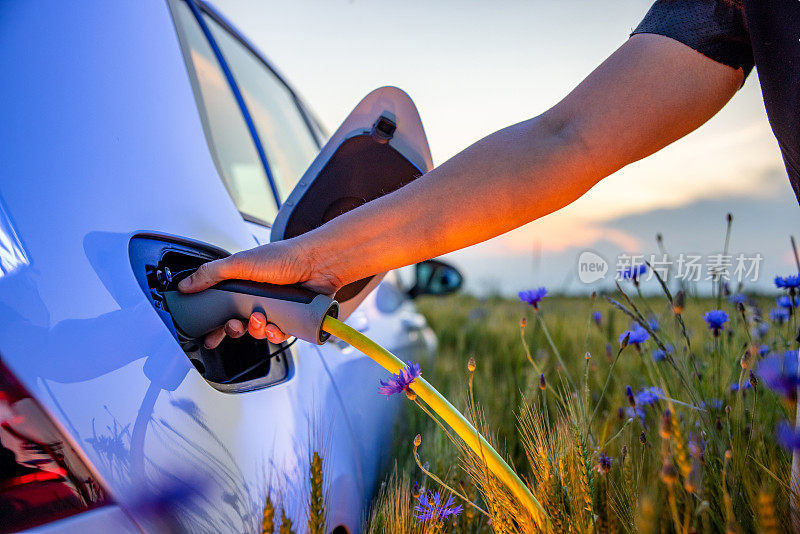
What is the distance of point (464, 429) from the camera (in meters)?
1.09

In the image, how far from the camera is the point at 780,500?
1.27 meters

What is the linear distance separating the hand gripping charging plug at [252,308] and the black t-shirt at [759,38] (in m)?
0.87

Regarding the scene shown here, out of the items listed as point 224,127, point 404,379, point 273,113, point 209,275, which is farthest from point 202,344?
point 273,113

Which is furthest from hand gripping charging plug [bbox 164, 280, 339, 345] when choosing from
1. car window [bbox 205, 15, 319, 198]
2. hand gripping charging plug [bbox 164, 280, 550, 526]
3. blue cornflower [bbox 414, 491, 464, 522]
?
car window [bbox 205, 15, 319, 198]

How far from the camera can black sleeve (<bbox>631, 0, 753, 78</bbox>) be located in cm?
114

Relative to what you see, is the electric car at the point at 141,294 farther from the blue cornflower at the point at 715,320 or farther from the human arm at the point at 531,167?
the blue cornflower at the point at 715,320

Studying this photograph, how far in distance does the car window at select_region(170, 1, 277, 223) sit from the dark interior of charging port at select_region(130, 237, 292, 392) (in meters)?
0.27

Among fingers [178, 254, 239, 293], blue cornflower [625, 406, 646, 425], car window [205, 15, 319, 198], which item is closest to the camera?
fingers [178, 254, 239, 293]

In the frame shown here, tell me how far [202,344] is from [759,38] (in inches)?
48.8

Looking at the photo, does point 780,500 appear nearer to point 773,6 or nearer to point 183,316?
point 773,6

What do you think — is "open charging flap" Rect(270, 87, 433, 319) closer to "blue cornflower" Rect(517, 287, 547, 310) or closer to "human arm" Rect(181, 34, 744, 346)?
"human arm" Rect(181, 34, 744, 346)

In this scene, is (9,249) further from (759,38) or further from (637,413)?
(637,413)

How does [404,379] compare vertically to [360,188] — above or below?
below

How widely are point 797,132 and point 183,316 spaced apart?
1226 millimetres
